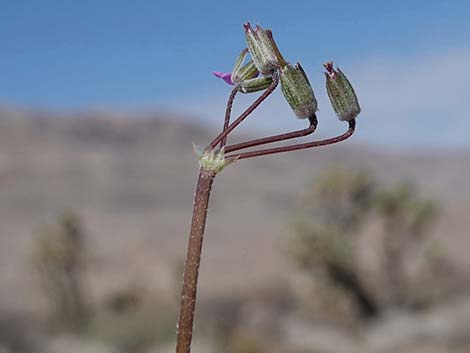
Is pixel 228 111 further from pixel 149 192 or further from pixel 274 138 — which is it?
pixel 149 192

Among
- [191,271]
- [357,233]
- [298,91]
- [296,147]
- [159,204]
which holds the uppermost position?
[159,204]

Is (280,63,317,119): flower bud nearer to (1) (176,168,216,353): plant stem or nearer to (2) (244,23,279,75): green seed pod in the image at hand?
(2) (244,23,279,75): green seed pod

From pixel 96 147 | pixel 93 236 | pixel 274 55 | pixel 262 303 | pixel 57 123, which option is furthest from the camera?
pixel 57 123

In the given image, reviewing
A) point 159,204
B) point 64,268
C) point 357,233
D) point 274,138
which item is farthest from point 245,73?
point 159,204

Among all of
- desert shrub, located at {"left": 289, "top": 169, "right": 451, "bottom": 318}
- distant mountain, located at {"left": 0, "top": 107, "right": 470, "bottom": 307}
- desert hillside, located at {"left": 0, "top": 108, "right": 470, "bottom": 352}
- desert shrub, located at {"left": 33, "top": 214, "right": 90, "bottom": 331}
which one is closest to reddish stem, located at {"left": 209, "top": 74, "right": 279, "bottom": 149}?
desert hillside, located at {"left": 0, "top": 108, "right": 470, "bottom": 352}

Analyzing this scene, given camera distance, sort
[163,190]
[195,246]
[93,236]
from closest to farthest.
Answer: [195,246] → [93,236] → [163,190]

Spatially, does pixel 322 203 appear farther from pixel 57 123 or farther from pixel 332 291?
pixel 57 123

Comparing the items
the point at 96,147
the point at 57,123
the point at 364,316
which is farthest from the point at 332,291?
the point at 57,123
